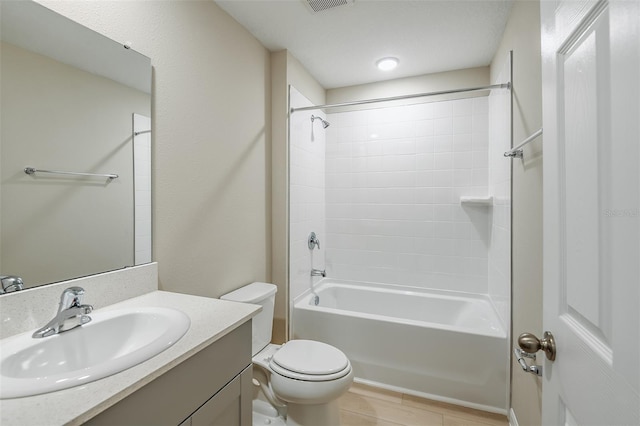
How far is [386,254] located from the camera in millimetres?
2861

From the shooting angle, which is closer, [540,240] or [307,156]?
[540,240]

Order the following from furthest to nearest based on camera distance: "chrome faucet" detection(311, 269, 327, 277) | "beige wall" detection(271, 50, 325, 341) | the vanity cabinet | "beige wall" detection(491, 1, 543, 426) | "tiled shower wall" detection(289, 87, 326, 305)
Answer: "chrome faucet" detection(311, 269, 327, 277) → "tiled shower wall" detection(289, 87, 326, 305) → "beige wall" detection(271, 50, 325, 341) → "beige wall" detection(491, 1, 543, 426) → the vanity cabinet

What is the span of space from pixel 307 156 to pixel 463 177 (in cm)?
142

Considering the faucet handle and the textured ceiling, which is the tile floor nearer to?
the faucet handle

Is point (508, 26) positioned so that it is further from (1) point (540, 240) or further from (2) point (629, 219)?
(2) point (629, 219)

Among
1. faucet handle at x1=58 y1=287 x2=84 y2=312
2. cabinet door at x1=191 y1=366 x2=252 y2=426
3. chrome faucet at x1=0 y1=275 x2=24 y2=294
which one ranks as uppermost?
chrome faucet at x1=0 y1=275 x2=24 y2=294

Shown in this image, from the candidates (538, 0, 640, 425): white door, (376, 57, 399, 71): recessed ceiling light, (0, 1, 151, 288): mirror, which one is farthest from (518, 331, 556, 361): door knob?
(376, 57, 399, 71): recessed ceiling light

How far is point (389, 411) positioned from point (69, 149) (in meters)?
2.14

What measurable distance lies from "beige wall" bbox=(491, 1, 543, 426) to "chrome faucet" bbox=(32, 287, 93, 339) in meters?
A: 1.75

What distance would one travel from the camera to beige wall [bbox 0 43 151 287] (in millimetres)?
895

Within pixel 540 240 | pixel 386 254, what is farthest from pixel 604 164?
pixel 386 254

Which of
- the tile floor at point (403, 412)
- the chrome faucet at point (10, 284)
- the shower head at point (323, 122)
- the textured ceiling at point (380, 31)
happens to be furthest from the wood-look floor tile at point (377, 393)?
the textured ceiling at point (380, 31)

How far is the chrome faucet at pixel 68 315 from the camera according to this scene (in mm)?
855

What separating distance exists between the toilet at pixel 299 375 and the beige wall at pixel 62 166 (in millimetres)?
824
